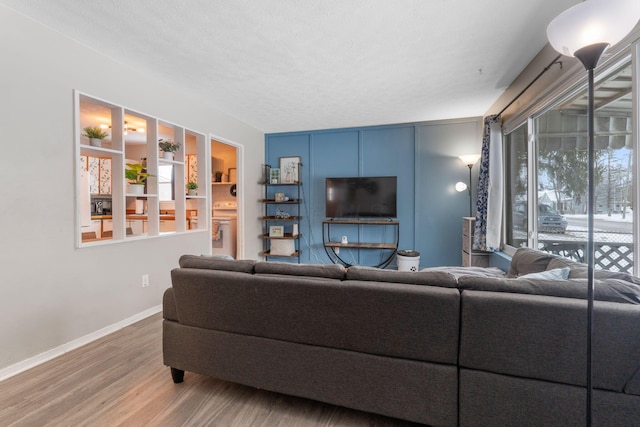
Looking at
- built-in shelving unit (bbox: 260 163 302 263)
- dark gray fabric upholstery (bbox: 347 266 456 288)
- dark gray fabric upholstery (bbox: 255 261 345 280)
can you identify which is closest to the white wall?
dark gray fabric upholstery (bbox: 255 261 345 280)

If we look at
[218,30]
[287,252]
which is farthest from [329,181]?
[218,30]

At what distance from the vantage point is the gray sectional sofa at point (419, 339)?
3.91ft

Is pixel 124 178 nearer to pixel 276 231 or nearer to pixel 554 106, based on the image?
pixel 276 231

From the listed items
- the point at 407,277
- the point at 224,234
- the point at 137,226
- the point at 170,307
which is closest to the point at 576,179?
the point at 407,277

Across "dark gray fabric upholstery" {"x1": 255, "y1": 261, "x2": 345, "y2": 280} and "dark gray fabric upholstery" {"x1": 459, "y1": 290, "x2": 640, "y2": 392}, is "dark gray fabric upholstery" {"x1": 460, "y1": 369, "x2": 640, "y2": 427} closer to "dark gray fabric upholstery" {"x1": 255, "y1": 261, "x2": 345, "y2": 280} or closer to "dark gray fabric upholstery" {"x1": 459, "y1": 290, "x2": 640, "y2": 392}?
"dark gray fabric upholstery" {"x1": 459, "y1": 290, "x2": 640, "y2": 392}

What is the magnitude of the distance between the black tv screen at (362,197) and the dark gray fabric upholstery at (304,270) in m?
3.11

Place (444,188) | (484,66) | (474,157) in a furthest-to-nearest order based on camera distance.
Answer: (444,188), (474,157), (484,66)

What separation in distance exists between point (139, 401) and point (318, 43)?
284 cm

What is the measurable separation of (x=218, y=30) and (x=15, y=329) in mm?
2613

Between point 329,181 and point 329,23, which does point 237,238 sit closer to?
point 329,181

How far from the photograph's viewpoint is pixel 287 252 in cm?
498

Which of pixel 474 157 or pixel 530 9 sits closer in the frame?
pixel 530 9

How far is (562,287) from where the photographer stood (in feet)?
4.26

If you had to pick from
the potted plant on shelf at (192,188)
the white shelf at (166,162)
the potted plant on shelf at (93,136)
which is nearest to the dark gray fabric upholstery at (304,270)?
the potted plant on shelf at (93,136)
